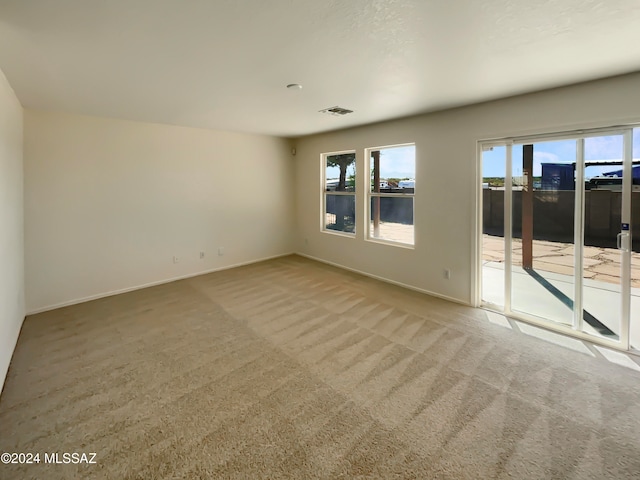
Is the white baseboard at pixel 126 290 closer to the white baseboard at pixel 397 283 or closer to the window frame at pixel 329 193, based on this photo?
the white baseboard at pixel 397 283

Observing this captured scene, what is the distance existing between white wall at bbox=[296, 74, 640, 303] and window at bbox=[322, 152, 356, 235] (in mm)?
233

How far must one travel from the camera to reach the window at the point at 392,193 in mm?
4754

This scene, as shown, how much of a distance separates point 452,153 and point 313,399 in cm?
336

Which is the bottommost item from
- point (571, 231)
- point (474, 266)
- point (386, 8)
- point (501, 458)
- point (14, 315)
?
point (501, 458)

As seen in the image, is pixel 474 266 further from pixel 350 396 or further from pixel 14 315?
pixel 14 315

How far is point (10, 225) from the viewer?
300cm

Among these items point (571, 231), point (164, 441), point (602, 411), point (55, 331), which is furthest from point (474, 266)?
point (55, 331)

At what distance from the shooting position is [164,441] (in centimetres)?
192

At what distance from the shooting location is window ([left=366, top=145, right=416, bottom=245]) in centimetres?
475

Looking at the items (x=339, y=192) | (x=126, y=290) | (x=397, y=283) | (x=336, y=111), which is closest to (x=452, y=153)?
(x=336, y=111)

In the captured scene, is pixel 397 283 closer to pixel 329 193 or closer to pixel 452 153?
pixel 452 153

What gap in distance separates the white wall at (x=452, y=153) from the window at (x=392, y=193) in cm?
17

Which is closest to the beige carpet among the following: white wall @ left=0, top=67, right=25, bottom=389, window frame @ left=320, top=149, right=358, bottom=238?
white wall @ left=0, top=67, right=25, bottom=389

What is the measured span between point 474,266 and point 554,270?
2.63 ft
